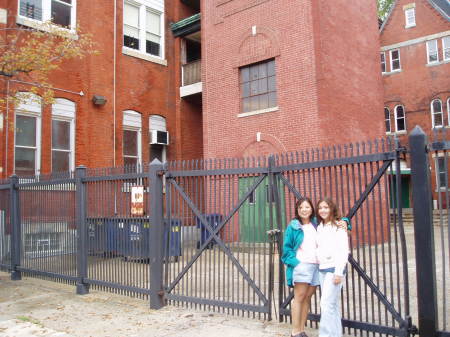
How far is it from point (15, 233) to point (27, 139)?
514 centimetres

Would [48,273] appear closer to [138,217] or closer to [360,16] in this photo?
[138,217]

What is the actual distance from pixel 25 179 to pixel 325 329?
26.1 ft

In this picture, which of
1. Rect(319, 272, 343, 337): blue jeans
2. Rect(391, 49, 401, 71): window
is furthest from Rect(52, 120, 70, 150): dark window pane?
Rect(391, 49, 401, 71): window

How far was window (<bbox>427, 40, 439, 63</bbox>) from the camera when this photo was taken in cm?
2867

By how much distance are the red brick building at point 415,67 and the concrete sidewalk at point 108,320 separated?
23683 mm

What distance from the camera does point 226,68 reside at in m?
16.3

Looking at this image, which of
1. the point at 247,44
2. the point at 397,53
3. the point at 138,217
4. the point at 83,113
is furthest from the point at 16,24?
the point at 397,53

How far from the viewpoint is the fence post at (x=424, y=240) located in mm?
4844

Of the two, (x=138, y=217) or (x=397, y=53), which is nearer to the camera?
(x=138, y=217)

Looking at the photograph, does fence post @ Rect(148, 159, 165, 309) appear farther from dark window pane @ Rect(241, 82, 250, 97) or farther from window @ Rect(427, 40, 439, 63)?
window @ Rect(427, 40, 439, 63)

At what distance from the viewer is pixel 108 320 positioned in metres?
6.67

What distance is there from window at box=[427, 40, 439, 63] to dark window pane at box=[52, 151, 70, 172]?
78.2 feet

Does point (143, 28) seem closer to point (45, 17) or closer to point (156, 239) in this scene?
point (45, 17)

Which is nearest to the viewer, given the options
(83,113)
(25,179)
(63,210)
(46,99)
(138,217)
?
(138,217)
